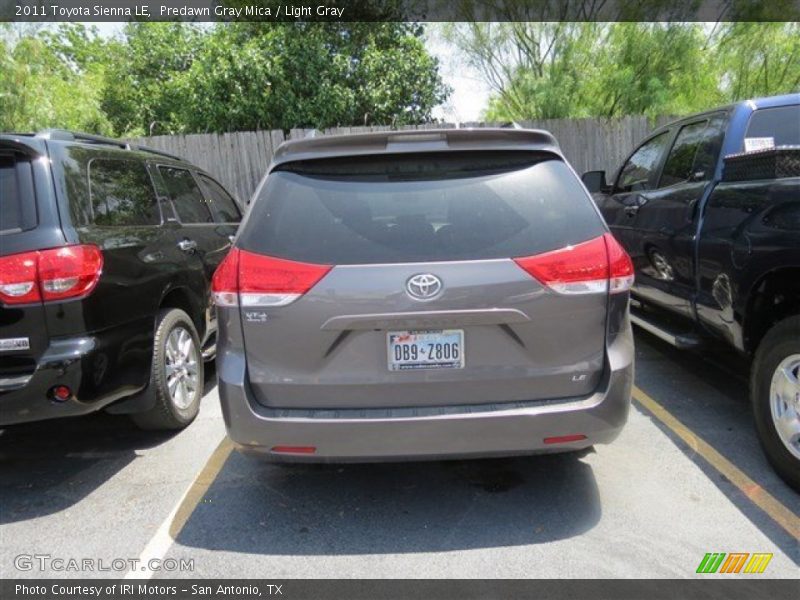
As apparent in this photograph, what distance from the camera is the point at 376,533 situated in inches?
116

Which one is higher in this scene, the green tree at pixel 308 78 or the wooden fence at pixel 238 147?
the green tree at pixel 308 78

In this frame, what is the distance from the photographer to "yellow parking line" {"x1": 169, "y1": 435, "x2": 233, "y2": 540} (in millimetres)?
3117

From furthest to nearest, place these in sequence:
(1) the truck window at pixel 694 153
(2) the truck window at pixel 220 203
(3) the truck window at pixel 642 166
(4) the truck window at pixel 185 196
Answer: (2) the truck window at pixel 220 203 < (3) the truck window at pixel 642 166 < (4) the truck window at pixel 185 196 < (1) the truck window at pixel 694 153

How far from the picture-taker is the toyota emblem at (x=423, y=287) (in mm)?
2611

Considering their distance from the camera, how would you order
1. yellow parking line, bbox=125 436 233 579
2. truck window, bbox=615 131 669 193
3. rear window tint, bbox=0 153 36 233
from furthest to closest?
truck window, bbox=615 131 669 193 → rear window tint, bbox=0 153 36 233 → yellow parking line, bbox=125 436 233 579

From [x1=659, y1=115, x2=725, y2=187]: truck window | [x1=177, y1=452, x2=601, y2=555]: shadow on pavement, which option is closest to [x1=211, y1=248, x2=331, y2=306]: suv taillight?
[x1=177, y1=452, x2=601, y2=555]: shadow on pavement

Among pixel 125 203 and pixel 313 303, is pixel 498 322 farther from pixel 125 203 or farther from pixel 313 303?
pixel 125 203

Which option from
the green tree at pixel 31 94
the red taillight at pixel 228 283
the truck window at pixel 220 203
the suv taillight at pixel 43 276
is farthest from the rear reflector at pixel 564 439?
the green tree at pixel 31 94

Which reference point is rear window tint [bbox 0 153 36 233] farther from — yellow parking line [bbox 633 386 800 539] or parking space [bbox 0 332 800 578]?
yellow parking line [bbox 633 386 800 539]

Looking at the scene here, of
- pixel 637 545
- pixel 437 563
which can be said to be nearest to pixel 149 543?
pixel 437 563

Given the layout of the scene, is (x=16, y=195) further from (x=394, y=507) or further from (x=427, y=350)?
(x=394, y=507)

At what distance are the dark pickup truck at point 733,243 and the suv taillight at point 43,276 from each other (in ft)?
11.6

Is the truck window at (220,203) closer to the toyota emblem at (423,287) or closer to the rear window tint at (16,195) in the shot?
the rear window tint at (16,195)

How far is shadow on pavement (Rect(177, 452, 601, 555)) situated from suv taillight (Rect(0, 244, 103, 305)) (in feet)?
4.33
